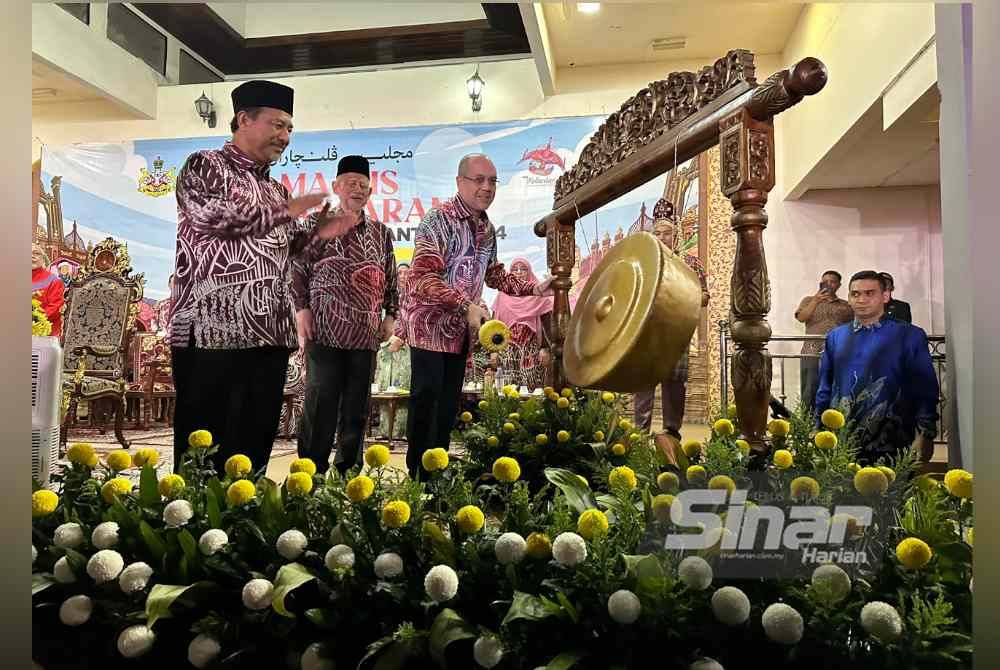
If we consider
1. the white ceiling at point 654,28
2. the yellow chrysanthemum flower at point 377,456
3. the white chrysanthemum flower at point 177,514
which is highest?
the white ceiling at point 654,28

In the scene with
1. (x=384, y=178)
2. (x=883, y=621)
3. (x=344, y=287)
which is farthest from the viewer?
(x=384, y=178)

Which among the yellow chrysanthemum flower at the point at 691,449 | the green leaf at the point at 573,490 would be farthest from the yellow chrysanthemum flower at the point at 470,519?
the yellow chrysanthemum flower at the point at 691,449

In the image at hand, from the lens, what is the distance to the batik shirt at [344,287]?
2.53m

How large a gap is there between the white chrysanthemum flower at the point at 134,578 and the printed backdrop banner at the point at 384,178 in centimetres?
149

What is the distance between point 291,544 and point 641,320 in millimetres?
927

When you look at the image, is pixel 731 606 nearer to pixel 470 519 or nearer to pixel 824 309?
pixel 470 519

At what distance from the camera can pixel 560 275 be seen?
3.43 metres

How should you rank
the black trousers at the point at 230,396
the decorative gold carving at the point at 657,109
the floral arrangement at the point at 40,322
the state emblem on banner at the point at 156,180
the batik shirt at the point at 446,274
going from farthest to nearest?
the state emblem on banner at the point at 156,180 → the batik shirt at the point at 446,274 → the floral arrangement at the point at 40,322 → the black trousers at the point at 230,396 → the decorative gold carving at the point at 657,109

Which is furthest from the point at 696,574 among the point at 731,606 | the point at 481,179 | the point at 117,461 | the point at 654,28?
the point at 654,28

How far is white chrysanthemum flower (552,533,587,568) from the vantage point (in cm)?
115

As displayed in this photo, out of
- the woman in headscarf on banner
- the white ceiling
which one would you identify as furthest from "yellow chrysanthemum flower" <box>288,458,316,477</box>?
the white ceiling

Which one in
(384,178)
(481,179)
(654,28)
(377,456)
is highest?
(654,28)

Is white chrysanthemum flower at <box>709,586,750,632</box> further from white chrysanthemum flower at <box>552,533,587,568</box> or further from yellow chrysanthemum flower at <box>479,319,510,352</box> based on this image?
yellow chrysanthemum flower at <box>479,319,510,352</box>

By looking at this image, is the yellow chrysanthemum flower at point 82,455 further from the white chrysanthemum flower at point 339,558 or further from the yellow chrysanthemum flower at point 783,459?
the yellow chrysanthemum flower at point 783,459
